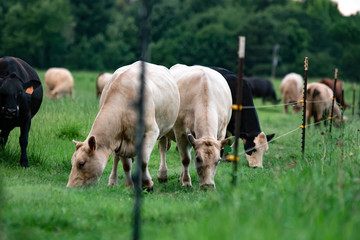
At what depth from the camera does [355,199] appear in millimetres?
4336

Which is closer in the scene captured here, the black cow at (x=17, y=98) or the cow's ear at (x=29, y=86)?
the black cow at (x=17, y=98)

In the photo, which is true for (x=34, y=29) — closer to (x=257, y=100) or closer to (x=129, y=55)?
(x=129, y=55)

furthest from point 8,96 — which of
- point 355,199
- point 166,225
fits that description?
point 355,199

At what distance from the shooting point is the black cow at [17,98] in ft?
25.4

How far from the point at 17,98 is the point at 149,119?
2.68 m

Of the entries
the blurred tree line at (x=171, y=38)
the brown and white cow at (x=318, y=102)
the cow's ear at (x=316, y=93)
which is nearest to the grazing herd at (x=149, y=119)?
the brown and white cow at (x=318, y=102)

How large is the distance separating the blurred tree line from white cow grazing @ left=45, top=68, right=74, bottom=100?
27.3 metres

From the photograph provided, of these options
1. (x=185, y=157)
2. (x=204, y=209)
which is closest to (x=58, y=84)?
(x=185, y=157)

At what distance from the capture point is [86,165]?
6.39 m

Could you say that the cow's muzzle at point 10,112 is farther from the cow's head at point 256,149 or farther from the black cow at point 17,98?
the cow's head at point 256,149

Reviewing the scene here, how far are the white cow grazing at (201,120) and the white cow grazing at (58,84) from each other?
52.4ft

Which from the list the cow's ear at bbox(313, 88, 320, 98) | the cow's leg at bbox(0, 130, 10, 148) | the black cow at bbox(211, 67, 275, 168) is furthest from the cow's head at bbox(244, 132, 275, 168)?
the cow's ear at bbox(313, 88, 320, 98)

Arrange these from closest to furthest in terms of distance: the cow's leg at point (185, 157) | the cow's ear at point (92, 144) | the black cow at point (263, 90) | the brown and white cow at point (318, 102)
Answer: the cow's ear at point (92, 144) → the cow's leg at point (185, 157) → the brown and white cow at point (318, 102) → the black cow at point (263, 90)

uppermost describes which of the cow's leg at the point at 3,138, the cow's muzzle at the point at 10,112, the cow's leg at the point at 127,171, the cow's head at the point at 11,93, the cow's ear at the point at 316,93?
the cow's ear at the point at 316,93
